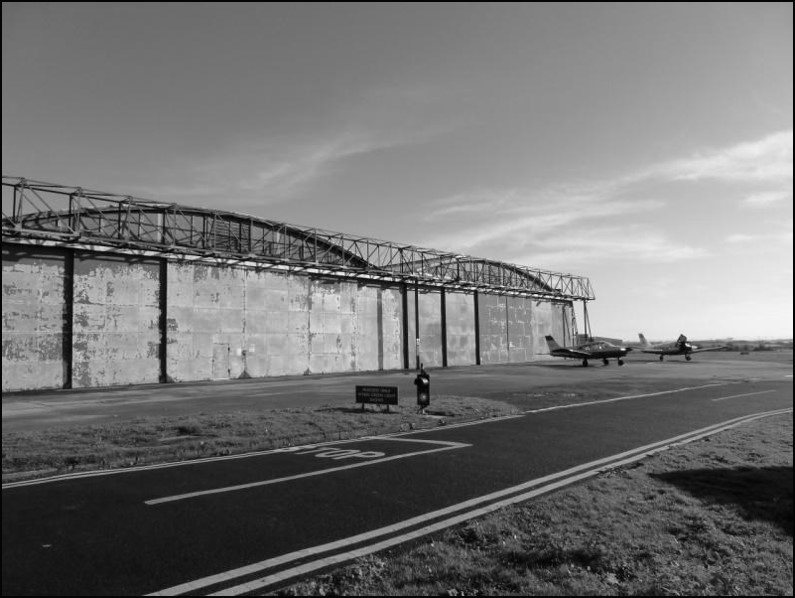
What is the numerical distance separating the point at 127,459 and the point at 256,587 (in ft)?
22.5

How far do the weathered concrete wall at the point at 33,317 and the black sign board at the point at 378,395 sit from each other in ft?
62.4

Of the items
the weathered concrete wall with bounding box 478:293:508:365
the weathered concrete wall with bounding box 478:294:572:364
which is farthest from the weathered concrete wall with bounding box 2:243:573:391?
the weathered concrete wall with bounding box 478:294:572:364

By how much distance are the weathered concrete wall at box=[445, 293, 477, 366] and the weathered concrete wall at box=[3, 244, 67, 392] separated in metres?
31.1

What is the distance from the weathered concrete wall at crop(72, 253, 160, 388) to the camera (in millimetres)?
28531

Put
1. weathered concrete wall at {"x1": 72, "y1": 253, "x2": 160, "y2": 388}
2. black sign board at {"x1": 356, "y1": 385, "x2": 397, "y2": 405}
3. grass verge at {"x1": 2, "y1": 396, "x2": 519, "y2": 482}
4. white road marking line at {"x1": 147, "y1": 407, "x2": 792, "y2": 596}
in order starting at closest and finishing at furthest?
1. white road marking line at {"x1": 147, "y1": 407, "x2": 792, "y2": 596}
2. grass verge at {"x1": 2, "y1": 396, "x2": 519, "y2": 482}
3. black sign board at {"x1": 356, "y1": 385, "x2": 397, "y2": 405}
4. weathered concrete wall at {"x1": 72, "y1": 253, "x2": 160, "y2": 388}

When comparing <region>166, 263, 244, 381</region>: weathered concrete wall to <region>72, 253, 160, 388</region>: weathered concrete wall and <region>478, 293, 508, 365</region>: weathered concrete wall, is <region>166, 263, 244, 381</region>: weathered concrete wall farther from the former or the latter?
<region>478, 293, 508, 365</region>: weathered concrete wall

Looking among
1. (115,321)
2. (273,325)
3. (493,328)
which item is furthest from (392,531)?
(493,328)

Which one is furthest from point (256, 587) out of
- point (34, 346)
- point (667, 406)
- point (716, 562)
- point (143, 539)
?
point (34, 346)

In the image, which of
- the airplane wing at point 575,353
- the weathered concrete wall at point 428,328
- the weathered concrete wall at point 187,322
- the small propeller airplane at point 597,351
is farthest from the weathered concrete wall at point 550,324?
the weathered concrete wall at point 428,328

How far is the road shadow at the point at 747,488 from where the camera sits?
700 centimetres

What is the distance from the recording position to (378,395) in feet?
56.4

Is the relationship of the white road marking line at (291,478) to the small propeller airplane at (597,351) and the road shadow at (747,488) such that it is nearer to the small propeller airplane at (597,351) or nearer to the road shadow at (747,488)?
the road shadow at (747,488)

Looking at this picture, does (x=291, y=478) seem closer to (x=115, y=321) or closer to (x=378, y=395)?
(x=378, y=395)

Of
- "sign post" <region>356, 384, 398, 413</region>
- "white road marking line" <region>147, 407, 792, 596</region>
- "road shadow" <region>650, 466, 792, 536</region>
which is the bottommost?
"road shadow" <region>650, 466, 792, 536</region>
